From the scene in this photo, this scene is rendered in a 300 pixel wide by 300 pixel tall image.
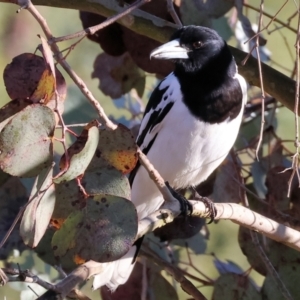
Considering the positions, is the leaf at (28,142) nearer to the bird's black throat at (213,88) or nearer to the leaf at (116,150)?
the leaf at (116,150)

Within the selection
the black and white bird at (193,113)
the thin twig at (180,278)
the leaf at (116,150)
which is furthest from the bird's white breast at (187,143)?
the leaf at (116,150)

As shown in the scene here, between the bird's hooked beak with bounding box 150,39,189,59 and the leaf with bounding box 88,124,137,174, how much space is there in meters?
0.75

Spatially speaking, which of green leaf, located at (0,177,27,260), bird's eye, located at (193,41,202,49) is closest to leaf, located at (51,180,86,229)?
green leaf, located at (0,177,27,260)

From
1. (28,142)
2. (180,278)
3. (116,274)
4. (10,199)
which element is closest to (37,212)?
(28,142)

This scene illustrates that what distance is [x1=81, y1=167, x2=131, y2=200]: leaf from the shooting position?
3.55 feet

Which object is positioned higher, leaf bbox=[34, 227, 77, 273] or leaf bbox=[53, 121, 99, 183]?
leaf bbox=[53, 121, 99, 183]

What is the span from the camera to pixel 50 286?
1095 millimetres

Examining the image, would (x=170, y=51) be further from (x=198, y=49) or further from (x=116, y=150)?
(x=116, y=150)

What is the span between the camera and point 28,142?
0.96 m

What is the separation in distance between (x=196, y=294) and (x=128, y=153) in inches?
31.3

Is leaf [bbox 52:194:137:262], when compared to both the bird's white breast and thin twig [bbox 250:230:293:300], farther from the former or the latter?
the bird's white breast

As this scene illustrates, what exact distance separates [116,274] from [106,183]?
94 centimetres

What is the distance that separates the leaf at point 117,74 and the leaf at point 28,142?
4.06 ft

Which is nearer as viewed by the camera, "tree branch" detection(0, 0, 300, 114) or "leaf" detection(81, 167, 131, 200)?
"leaf" detection(81, 167, 131, 200)
